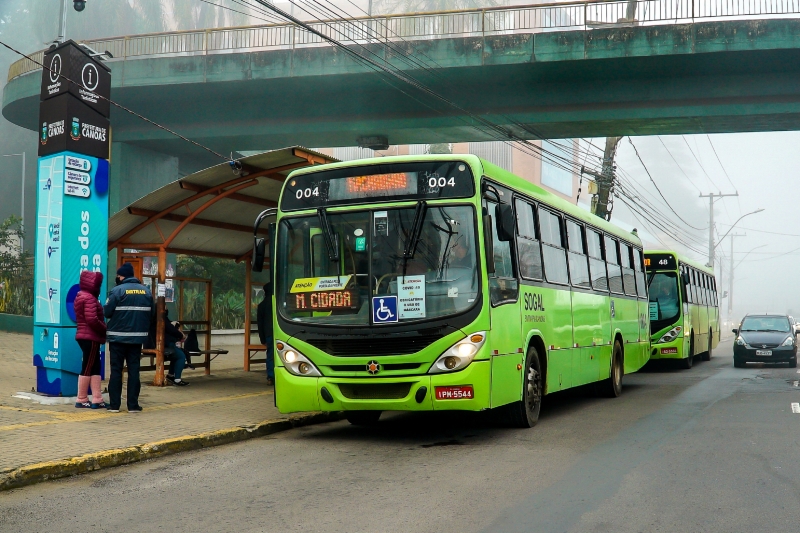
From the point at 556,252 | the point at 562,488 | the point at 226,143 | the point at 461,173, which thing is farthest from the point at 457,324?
the point at 226,143

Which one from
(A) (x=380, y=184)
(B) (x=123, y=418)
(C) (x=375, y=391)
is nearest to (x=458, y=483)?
(C) (x=375, y=391)

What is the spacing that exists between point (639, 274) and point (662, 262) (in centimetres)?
481

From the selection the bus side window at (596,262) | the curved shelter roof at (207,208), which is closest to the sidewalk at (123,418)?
the curved shelter roof at (207,208)

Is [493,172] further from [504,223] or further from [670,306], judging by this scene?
[670,306]

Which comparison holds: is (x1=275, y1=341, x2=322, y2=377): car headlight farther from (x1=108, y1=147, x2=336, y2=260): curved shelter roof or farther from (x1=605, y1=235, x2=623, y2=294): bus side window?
(x1=605, y1=235, x2=623, y2=294): bus side window

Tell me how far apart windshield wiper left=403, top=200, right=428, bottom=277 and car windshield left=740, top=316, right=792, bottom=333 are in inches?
739

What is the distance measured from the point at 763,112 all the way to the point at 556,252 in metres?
13.7

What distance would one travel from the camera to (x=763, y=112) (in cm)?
2255

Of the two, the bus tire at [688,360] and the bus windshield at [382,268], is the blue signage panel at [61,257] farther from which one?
the bus tire at [688,360]

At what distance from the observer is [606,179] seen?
2806 centimetres

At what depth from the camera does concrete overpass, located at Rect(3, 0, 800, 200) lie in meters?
22.1

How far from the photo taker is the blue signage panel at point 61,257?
1145 cm

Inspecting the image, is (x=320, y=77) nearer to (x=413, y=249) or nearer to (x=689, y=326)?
(x=689, y=326)

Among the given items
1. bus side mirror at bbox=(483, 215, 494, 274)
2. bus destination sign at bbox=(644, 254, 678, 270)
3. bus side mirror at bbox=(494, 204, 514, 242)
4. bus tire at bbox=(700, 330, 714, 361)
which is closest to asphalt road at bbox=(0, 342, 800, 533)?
bus side mirror at bbox=(483, 215, 494, 274)
